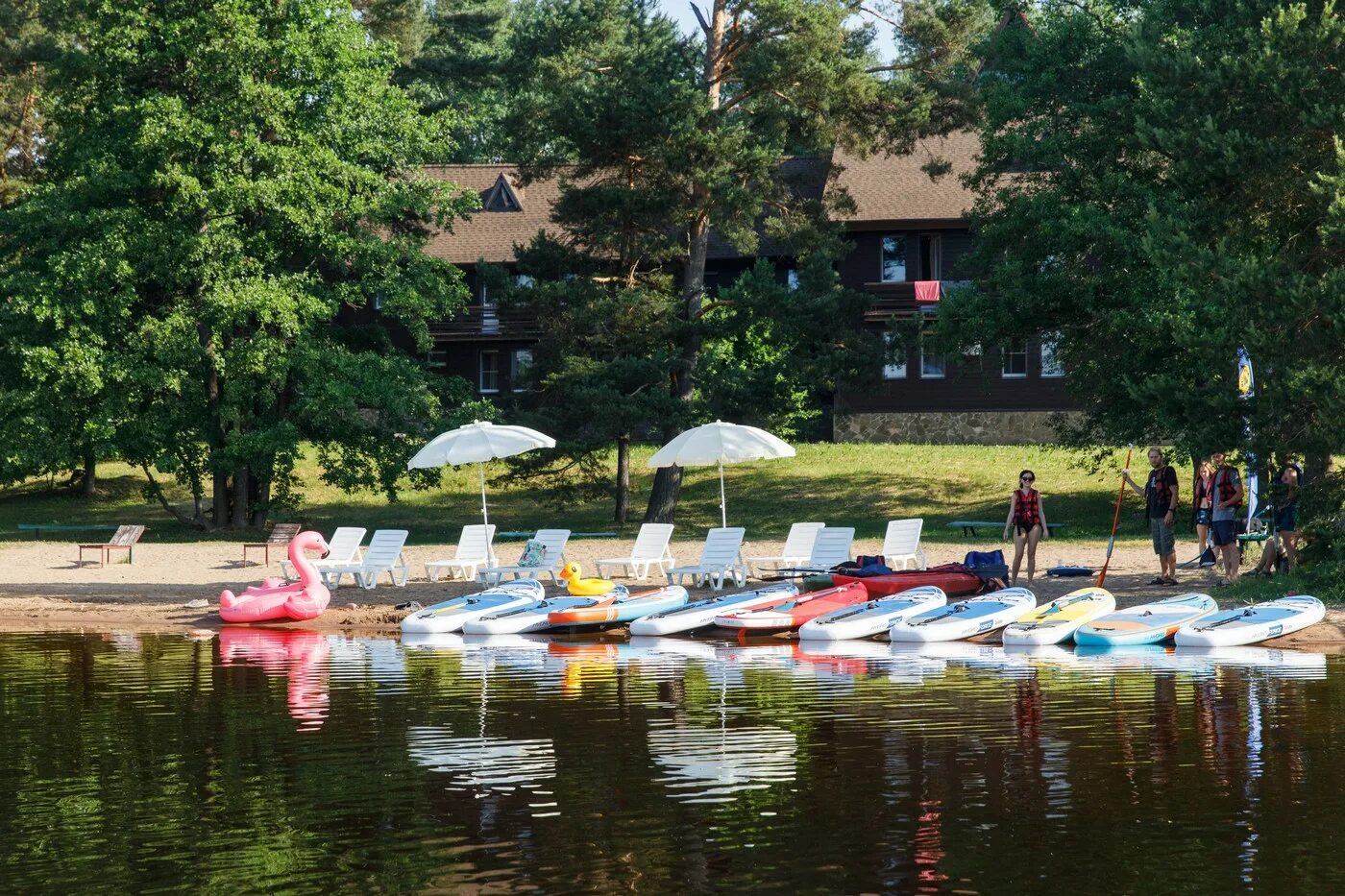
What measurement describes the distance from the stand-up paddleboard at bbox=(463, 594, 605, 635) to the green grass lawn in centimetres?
1238

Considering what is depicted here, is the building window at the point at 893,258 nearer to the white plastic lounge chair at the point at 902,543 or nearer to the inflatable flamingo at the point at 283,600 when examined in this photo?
the white plastic lounge chair at the point at 902,543

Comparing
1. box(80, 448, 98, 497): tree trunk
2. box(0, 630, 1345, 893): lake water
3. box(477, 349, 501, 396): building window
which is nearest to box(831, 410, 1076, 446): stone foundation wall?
box(477, 349, 501, 396): building window

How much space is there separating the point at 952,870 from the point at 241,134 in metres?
29.2

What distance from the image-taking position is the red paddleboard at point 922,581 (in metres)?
22.6

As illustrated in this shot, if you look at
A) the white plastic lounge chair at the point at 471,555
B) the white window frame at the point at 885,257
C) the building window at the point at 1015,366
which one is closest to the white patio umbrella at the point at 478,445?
the white plastic lounge chair at the point at 471,555

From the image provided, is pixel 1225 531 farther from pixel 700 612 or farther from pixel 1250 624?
pixel 700 612

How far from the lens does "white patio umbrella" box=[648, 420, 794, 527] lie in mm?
24750

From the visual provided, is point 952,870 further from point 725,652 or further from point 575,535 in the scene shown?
point 575,535

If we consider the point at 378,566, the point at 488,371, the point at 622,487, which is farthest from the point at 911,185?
the point at 378,566

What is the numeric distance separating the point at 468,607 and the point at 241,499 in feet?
55.0

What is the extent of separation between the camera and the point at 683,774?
1217cm

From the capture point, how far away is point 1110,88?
3250cm

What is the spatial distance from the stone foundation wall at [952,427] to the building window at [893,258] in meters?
4.16

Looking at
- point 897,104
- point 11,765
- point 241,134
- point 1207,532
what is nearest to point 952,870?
point 11,765
